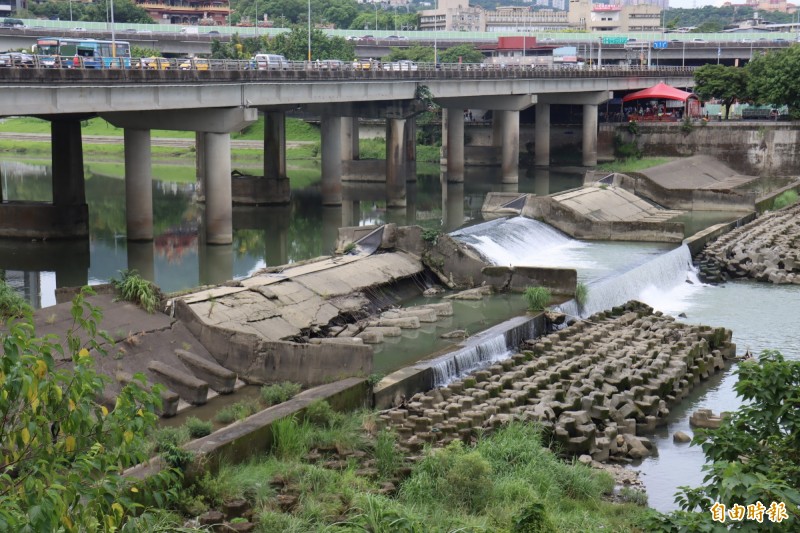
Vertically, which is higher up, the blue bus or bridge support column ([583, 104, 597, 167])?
the blue bus

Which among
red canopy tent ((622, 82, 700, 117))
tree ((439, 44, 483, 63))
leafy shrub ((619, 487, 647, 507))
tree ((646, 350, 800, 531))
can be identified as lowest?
leafy shrub ((619, 487, 647, 507))

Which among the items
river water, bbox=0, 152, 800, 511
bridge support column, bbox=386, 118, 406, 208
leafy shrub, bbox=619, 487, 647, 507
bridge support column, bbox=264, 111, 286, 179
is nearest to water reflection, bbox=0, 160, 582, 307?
river water, bbox=0, 152, 800, 511

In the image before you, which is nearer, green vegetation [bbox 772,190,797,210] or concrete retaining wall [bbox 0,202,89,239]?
concrete retaining wall [bbox 0,202,89,239]

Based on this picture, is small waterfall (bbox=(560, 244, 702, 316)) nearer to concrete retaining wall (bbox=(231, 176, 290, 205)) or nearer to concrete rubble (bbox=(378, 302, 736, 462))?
concrete rubble (bbox=(378, 302, 736, 462))

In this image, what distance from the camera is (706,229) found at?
57969 mm

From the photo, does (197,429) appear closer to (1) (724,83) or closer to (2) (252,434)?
(2) (252,434)

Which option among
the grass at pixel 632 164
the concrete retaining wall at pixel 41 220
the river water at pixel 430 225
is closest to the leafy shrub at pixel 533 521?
the river water at pixel 430 225

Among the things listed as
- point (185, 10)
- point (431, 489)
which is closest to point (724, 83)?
point (431, 489)

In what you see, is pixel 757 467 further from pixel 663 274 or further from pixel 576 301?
pixel 663 274

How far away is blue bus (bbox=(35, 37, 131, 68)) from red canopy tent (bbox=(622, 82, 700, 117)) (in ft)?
174

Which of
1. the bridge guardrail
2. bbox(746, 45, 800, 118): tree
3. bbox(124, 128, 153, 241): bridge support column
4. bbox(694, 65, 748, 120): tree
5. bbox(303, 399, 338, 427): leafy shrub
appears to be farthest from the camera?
bbox(694, 65, 748, 120): tree

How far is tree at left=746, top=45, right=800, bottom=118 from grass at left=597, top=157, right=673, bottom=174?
9.40 m

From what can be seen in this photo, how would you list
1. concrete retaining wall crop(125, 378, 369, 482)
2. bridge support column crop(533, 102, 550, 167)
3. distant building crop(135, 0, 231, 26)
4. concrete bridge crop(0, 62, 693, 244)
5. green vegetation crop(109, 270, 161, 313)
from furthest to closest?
distant building crop(135, 0, 231, 26) → bridge support column crop(533, 102, 550, 167) → concrete bridge crop(0, 62, 693, 244) → green vegetation crop(109, 270, 161, 313) → concrete retaining wall crop(125, 378, 369, 482)

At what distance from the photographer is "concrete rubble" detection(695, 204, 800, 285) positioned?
49281 millimetres
